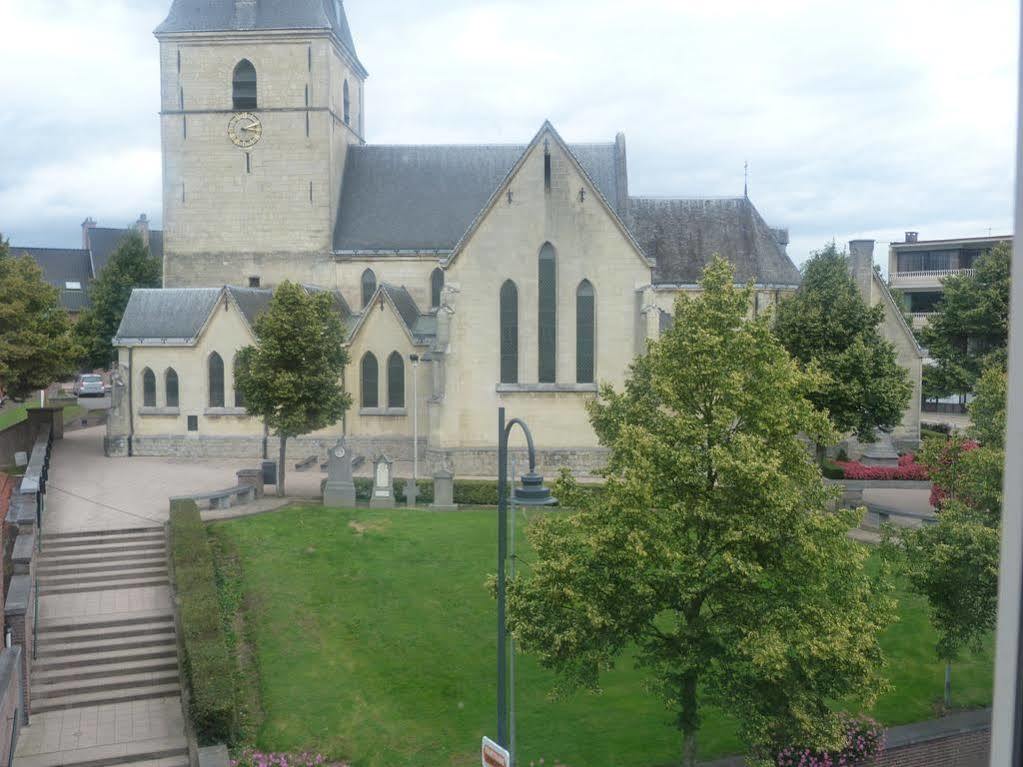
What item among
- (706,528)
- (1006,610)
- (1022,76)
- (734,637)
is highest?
(1022,76)

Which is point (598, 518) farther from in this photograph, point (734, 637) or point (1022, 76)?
point (1022, 76)

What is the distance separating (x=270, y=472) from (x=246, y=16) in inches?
907

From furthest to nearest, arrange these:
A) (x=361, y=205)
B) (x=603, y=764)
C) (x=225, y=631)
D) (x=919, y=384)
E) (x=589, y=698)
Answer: (x=361, y=205)
(x=919, y=384)
(x=225, y=631)
(x=589, y=698)
(x=603, y=764)

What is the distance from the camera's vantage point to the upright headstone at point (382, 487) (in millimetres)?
31547

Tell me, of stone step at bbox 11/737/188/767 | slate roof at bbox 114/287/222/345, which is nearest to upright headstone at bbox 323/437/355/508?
slate roof at bbox 114/287/222/345

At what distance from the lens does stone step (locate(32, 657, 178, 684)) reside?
64.9 ft

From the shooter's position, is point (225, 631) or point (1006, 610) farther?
point (225, 631)

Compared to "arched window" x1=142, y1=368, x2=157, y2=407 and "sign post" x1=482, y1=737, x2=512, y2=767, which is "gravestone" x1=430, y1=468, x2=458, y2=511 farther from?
"sign post" x1=482, y1=737, x2=512, y2=767

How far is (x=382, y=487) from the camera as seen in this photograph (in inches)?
1246

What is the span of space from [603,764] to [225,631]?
377 inches

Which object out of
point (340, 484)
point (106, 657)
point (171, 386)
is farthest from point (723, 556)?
point (171, 386)

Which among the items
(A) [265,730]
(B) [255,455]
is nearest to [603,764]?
(A) [265,730]

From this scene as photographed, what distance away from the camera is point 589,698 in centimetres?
1869

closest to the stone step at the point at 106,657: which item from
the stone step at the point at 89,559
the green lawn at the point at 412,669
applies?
the green lawn at the point at 412,669
